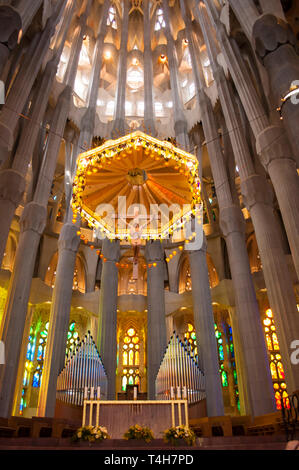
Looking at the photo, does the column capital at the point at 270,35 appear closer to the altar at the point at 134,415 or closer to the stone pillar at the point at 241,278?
the stone pillar at the point at 241,278

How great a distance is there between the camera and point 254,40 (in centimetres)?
959

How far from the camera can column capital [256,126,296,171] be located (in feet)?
33.4

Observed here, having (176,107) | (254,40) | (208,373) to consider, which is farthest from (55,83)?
(208,373)

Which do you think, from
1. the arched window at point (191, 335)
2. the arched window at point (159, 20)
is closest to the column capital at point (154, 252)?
the arched window at point (191, 335)

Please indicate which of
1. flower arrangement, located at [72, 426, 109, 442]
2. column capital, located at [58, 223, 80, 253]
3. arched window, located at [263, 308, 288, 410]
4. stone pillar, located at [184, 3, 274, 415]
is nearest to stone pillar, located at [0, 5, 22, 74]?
column capital, located at [58, 223, 80, 253]

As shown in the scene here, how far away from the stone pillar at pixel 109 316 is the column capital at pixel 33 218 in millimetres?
4295

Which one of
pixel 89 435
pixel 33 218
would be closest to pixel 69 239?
pixel 33 218

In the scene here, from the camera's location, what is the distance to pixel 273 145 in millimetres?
10445

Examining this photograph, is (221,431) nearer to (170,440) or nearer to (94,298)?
(170,440)

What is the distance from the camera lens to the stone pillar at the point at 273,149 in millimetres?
8789

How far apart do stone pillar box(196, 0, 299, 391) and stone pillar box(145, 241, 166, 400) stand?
533 centimetres

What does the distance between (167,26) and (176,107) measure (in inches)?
260

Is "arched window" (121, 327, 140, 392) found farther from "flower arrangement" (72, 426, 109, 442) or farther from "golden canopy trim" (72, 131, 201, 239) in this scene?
"flower arrangement" (72, 426, 109, 442)

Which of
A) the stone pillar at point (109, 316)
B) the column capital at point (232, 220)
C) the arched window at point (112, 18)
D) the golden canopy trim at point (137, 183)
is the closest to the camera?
the golden canopy trim at point (137, 183)
